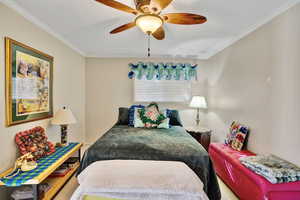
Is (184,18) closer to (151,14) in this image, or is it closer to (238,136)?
(151,14)

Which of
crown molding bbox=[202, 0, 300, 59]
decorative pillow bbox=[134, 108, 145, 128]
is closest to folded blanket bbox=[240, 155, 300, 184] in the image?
decorative pillow bbox=[134, 108, 145, 128]

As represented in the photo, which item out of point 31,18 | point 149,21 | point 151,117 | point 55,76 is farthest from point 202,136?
point 31,18

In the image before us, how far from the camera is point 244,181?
179 cm

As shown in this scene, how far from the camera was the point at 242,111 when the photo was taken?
250 centimetres

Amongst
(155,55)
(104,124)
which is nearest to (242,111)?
(155,55)

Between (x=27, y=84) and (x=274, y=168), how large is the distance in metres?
3.06

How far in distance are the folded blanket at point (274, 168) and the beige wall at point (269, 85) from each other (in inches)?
4.9

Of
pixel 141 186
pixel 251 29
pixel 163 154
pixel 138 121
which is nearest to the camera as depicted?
pixel 141 186

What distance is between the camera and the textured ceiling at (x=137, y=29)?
1.77 m

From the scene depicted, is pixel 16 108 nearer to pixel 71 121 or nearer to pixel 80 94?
pixel 71 121

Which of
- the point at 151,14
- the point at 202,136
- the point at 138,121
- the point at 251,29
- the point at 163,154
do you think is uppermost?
the point at 251,29

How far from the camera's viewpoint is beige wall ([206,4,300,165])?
1.67 metres

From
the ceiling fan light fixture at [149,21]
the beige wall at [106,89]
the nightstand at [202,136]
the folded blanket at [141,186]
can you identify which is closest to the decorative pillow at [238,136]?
the nightstand at [202,136]

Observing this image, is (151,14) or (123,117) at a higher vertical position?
(151,14)
